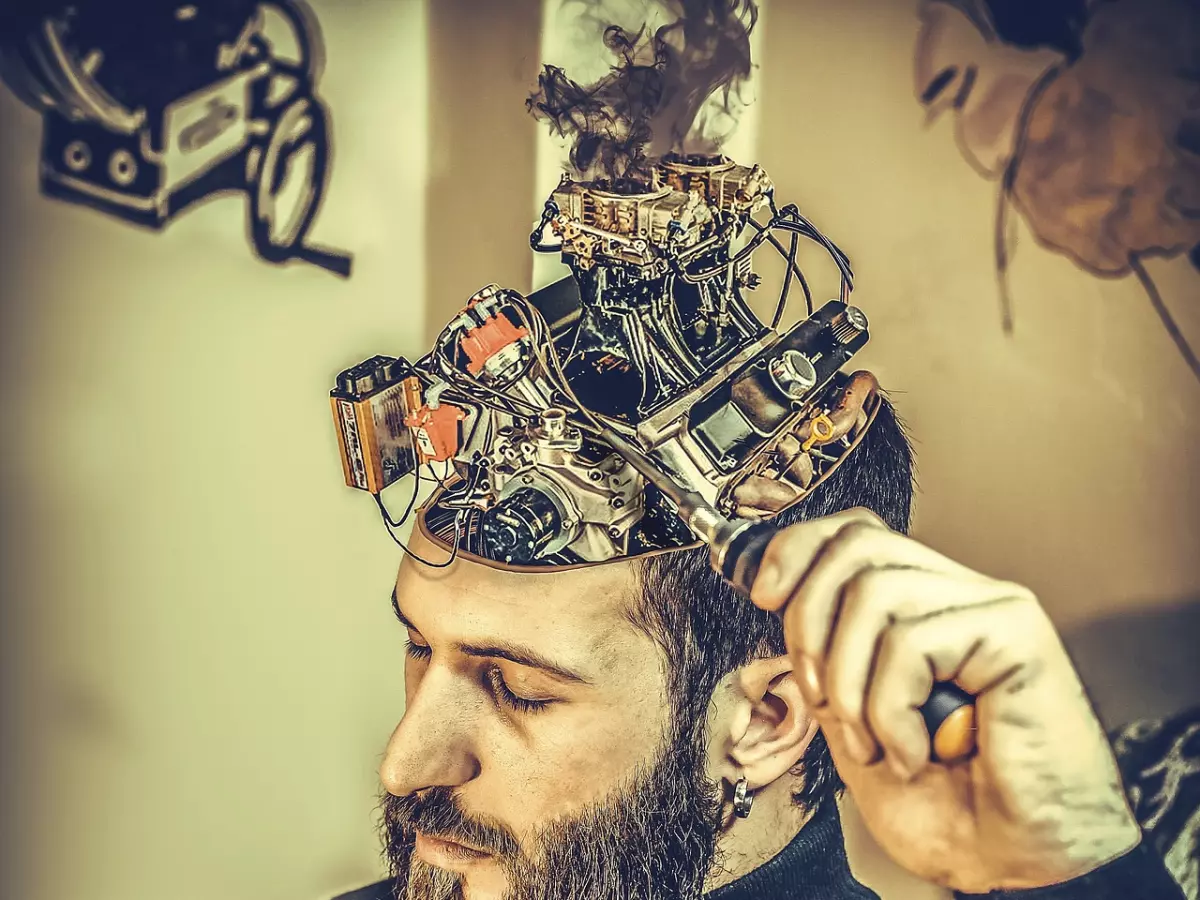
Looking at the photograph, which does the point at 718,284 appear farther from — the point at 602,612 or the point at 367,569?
the point at 367,569

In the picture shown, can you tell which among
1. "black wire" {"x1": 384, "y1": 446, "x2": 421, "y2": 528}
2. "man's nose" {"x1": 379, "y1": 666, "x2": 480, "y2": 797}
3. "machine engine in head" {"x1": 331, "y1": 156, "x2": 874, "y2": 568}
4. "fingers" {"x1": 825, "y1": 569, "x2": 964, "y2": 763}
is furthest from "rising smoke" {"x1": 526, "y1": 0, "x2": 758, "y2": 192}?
"man's nose" {"x1": 379, "y1": 666, "x2": 480, "y2": 797}

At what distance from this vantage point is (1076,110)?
153 cm

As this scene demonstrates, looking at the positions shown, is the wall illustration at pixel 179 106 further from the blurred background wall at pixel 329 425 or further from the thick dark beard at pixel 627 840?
the thick dark beard at pixel 627 840

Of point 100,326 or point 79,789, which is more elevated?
point 100,326

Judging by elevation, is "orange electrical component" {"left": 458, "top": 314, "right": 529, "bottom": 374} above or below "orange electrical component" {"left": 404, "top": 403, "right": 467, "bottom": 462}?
above

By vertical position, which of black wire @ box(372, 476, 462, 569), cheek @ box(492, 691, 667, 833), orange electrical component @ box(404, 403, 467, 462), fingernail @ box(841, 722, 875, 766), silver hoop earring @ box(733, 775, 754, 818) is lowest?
silver hoop earring @ box(733, 775, 754, 818)

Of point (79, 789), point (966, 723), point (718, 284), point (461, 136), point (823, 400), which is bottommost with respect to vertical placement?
point (79, 789)

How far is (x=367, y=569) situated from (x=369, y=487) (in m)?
0.12

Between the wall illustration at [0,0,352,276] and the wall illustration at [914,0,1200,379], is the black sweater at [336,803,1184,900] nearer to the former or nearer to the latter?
the wall illustration at [914,0,1200,379]

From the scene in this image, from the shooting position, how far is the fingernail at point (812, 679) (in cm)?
142

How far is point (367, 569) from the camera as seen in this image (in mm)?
1631

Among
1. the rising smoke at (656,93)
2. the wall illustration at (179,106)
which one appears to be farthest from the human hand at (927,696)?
the wall illustration at (179,106)

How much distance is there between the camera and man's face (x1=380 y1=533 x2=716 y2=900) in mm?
1519

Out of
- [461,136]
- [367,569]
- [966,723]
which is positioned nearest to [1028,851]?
[966,723]
